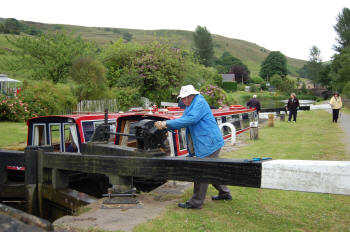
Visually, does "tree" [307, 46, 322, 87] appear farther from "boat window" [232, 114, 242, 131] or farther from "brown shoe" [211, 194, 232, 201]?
"brown shoe" [211, 194, 232, 201]

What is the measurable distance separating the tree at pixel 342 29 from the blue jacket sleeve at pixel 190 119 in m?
71.1

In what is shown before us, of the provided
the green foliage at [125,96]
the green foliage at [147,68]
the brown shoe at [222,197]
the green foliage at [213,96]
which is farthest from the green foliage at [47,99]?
the brown shoe at [222,197]

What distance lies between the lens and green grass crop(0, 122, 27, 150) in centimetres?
1132

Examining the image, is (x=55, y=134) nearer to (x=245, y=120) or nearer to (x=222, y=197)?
(x=222, y=197)

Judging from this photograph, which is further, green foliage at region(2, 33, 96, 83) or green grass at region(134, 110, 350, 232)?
green foliage at region(2, 33, 96, 83)

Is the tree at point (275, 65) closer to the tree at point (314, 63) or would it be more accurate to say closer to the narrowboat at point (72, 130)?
the tree at point (314, 63)

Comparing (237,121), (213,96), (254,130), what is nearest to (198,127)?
(254,130)

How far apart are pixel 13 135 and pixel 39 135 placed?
5254 mm

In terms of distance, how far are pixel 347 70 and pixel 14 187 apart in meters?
44.7

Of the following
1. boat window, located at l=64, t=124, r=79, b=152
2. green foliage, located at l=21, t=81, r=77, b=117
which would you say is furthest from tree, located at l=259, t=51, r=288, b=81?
boat window, located at l=64, t=124, r=79, b=152

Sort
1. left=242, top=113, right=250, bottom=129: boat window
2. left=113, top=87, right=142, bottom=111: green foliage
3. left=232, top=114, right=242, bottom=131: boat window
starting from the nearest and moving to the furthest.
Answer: left=232, top=114, right=242, bottom=131: boat window → left=242, top=113, right=250, bottom=129: boat window → left=113, top=87, right=142, bottom=111: green foliage

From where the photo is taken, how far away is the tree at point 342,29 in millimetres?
66812

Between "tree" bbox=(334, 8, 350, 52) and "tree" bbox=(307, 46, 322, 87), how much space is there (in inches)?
978

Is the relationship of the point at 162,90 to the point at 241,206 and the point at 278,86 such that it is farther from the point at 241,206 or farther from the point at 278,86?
the point at 278,86
